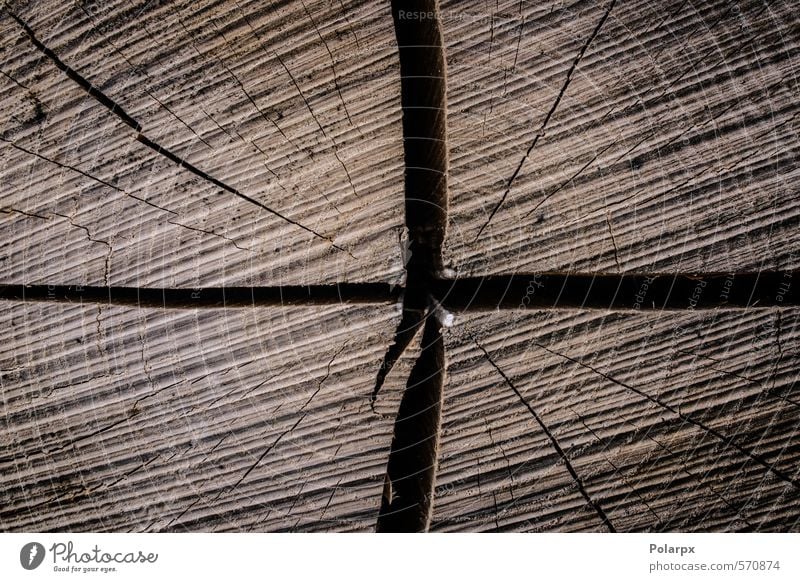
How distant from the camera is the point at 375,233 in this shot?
2.75ft

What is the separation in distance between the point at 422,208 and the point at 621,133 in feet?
0.95

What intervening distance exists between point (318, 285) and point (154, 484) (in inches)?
15.8

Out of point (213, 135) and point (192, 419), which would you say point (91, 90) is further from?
point (192, 419)

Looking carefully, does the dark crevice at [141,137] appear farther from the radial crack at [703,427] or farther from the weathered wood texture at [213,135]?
the radial crack at [703,427]

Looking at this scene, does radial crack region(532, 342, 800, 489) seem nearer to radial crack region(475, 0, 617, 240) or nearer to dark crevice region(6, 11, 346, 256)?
radial crack region(475, 0, 617, 240)

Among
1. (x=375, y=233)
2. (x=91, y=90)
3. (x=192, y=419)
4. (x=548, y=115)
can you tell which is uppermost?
(x=91, y=90)

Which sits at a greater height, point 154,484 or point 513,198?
point 513,198

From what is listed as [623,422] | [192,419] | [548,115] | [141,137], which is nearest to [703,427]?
[623,422]

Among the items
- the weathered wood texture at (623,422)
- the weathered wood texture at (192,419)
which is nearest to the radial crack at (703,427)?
the weathered wood texture at (623,422)

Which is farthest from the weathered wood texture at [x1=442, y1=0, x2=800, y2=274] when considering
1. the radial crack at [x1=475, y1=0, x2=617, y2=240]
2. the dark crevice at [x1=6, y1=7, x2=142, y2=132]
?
the dark crevice at [x1=6, y1=7, x2=142, y2=132]

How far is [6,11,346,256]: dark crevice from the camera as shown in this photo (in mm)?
845
